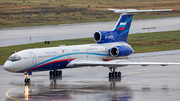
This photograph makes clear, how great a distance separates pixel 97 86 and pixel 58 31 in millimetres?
45044

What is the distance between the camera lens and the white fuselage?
32.8m

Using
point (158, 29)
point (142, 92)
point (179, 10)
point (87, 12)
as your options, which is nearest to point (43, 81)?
point (142, 92)

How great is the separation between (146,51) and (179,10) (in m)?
69.7

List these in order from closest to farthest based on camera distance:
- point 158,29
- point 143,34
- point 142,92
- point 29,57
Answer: point 142,92
point 29,57
point 143,34
point 158,29

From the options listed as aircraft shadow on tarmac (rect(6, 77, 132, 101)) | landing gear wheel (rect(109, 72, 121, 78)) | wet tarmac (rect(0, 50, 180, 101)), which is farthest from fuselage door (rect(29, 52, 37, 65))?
landing gear wheel (rect(109, 72, 121, 78))

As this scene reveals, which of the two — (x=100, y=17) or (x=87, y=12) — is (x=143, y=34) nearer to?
(x=100, y=17)

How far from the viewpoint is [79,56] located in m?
37.0

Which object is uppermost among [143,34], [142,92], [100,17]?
[100,17]

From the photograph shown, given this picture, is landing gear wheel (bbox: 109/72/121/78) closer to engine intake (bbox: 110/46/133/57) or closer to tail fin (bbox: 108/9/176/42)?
engine intake (bbox: 110/46/133/57)

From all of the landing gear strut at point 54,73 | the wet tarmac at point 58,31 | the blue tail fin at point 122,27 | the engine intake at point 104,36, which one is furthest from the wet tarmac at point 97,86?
the wet tarmac at point 58,31

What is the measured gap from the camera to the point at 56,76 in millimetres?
37250

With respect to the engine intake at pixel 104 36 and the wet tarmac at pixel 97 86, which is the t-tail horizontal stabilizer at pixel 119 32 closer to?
the engine intake at pixel 104 36

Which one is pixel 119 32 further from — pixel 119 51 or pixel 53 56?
pixel 53 56

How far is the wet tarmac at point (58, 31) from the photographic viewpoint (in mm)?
64875
